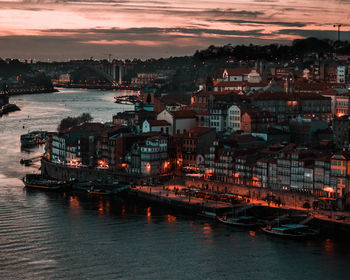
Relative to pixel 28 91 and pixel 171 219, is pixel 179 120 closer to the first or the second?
pixel 171 219

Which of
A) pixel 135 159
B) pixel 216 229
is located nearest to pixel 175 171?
pixel 135 159

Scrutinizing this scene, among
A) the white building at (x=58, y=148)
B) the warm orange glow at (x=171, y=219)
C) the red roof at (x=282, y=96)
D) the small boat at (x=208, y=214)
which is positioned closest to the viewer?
the warm orange glow at (x=171, y=219)

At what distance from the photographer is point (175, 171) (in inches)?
805

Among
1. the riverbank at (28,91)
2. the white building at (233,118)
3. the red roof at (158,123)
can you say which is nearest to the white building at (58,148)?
the red roof at (158,123)

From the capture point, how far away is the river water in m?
12.2

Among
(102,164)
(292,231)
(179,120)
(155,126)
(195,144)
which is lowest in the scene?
(292,231)

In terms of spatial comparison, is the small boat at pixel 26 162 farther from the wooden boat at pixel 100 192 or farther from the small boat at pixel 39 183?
the wooden boat at pixel 100 192

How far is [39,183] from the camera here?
19766mm

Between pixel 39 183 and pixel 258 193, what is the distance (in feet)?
20.1

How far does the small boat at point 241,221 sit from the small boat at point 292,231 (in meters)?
0.60

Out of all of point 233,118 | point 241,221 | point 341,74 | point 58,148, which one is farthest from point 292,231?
point 341,74

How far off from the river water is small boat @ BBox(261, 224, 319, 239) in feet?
0.81

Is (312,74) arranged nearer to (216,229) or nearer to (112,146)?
(112,146)

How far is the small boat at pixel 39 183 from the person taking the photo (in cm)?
1972
